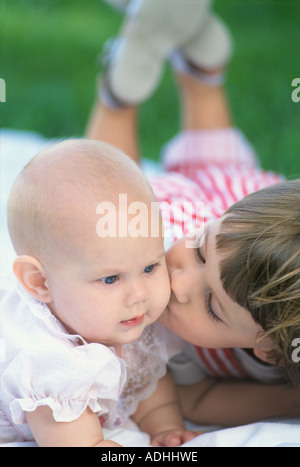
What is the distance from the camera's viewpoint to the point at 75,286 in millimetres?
849

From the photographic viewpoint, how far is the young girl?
89 centimetres

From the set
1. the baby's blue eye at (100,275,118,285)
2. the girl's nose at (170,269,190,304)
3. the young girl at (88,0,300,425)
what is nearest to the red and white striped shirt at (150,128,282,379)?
the young girl at (88,0,300,425)

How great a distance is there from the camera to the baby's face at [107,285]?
2.73 ft

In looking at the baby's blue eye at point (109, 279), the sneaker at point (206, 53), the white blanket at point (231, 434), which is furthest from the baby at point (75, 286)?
the sneaker at point (206, 53)

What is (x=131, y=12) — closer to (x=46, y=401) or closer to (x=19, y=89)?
(x=19, y=89)

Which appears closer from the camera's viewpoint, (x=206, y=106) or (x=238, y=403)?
(x=238, y=403)

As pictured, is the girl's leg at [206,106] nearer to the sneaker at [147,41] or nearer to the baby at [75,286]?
the sneaker at [147,41]

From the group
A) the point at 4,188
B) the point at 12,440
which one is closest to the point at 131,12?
the point at 4,188

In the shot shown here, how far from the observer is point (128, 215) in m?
0.85

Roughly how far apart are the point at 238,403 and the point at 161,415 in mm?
135

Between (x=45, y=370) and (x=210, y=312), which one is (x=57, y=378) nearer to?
(x=45, y=370)

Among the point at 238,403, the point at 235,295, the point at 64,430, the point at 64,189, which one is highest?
the point at 64,189

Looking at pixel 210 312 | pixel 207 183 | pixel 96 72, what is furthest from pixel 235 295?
pixel 96 72

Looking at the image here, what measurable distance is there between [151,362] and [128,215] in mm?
314
